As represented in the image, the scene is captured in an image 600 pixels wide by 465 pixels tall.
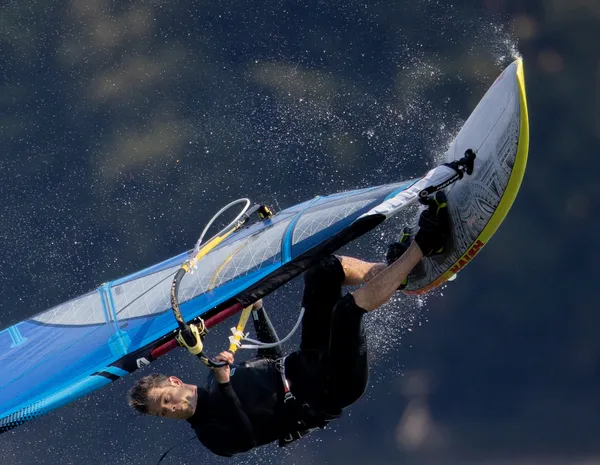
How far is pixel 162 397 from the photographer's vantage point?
3170mm

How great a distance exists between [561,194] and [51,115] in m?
3.22

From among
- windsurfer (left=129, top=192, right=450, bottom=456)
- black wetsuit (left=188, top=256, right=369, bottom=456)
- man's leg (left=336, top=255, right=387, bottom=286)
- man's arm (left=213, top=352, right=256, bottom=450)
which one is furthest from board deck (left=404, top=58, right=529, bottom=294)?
man's arm (left=213, top=352, right=256, bottom=450)

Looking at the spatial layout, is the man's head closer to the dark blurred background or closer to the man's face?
the man's face

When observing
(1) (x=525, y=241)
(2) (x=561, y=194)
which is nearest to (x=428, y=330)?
(1) (x=525, y=241)

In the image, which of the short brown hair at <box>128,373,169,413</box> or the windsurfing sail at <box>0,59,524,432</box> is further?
the windsurfing sail at <box>0,59,524,432</box>

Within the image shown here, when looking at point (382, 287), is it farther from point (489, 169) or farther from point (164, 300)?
point (164, 300)

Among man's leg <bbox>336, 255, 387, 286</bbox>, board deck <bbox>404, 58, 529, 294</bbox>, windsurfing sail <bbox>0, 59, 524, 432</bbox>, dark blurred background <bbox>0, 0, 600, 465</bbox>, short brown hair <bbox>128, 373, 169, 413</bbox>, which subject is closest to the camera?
board deck <bbox>404, 58, 529, 294</bbox>

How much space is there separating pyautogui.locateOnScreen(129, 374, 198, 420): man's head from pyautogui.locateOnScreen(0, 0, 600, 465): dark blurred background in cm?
172

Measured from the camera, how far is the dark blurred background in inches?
193

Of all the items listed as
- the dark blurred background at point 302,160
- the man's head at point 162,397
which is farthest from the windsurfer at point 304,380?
the dark blurred background at point 302,160

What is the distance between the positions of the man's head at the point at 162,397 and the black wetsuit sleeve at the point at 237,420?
140mm

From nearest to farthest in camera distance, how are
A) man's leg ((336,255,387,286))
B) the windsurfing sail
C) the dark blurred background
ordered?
the windsurfing sail
man's leg ((336,255,387,286))
the dark blurred background

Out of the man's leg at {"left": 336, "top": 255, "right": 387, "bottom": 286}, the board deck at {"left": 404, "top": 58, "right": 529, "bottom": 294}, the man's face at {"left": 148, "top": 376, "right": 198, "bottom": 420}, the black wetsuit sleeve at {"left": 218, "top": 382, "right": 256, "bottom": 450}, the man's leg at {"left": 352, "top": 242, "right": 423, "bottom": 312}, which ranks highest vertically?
the board deck at {"left": 404, "top": 58, "right": 529, "bottom": 294}

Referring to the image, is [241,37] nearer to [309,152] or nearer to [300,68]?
[300,68]
